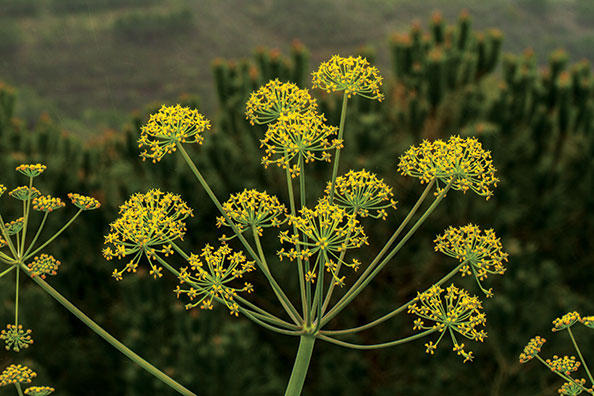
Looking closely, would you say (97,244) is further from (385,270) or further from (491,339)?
(491,339)

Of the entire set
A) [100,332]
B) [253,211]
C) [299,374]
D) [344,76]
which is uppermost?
[344,76]

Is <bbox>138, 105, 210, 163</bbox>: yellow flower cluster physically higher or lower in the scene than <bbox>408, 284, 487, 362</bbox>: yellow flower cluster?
higher

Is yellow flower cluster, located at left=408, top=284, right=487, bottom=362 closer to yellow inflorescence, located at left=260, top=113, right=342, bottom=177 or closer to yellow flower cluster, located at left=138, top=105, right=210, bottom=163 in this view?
yellow inflorescence, located at left=260, top=113, right=342, bottom=177

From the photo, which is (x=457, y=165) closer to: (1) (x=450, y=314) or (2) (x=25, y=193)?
(1) (x=450, y=314)

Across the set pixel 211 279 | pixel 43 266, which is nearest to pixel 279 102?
pixel 211 279

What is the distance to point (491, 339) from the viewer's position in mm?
9930

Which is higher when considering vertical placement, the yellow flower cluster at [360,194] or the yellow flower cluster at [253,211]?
the yellow flower cluster at [360,194]

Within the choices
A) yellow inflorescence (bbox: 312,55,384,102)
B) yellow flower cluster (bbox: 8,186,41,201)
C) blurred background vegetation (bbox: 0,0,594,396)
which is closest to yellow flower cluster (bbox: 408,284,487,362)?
yellow inflorescence (bbox: 312,55,384,102)

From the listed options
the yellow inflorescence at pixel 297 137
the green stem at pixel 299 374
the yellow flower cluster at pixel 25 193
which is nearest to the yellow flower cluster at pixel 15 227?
the yellow flower cluster at pixel 25 193

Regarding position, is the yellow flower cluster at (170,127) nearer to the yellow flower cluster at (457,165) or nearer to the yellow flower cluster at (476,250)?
the yellow flower cluster at (457,165)

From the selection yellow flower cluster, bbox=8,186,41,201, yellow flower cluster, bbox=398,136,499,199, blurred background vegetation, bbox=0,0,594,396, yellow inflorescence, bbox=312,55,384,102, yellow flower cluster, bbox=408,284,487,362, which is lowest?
blurred background vegetation, bbox=0,0,594,396

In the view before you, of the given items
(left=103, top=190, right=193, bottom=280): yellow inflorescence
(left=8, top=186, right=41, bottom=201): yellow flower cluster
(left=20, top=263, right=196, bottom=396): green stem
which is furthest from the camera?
(left=8, top=186, right=41, bottom=201): yellow flower cluster

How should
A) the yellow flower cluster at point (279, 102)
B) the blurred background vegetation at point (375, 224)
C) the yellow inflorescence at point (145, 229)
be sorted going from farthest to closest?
the blurred background vegetation at point (375, 224) → the yellow flower cluster at point (279, 102) → the yellow inflorescence at point (145, 229)

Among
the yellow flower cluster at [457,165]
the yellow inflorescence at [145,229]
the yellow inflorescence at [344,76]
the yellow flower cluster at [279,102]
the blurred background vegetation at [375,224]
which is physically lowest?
the blurred background vegetation at [375,224]
